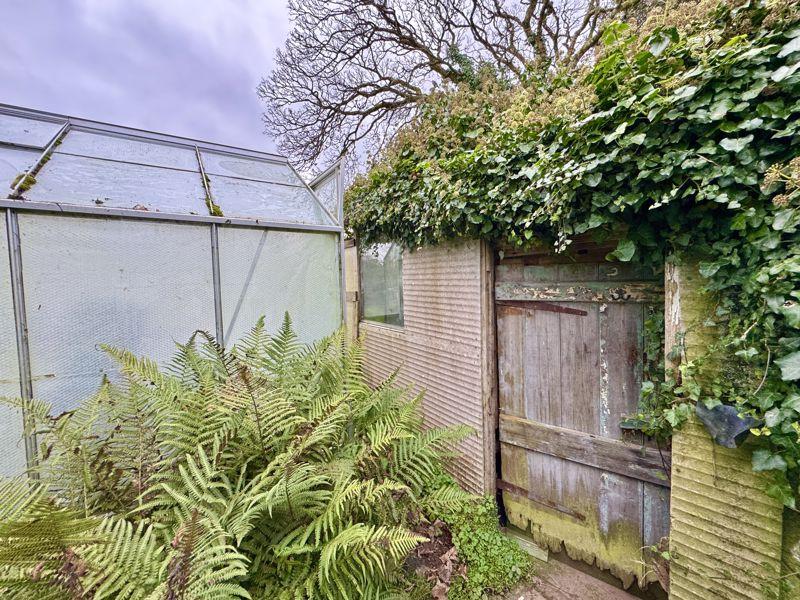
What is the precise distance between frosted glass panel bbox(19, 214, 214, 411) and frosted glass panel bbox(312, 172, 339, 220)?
101 cm

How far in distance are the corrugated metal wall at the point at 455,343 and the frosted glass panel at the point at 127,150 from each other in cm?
205

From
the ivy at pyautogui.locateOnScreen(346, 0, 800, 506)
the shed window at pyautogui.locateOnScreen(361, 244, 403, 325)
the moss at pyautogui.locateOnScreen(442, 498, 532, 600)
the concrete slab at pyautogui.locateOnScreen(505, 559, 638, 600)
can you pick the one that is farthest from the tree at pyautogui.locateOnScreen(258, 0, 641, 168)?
the concrete slab at pyautogui.locateOnScreen(505, 559, 638, 600)

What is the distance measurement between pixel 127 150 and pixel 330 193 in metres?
1.55

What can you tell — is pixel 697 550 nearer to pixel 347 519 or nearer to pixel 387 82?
pixel 347 519

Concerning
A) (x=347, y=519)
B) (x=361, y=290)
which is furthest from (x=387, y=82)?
(x=347, y=519)

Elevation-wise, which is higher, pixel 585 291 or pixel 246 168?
pixel 246 168

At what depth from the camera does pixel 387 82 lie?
540cm

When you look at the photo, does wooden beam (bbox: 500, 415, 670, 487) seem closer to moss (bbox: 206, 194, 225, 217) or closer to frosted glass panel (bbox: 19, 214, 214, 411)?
frosted glass panel (bbox: 19, 214, 214, 411)

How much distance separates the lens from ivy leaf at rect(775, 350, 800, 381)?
1051 mm

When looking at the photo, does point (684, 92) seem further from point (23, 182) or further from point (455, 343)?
point (23, 182)

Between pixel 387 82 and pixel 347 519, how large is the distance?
6024mm

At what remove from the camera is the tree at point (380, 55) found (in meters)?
4.80

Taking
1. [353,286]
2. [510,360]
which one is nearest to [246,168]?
[353,286]

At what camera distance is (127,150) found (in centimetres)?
253
